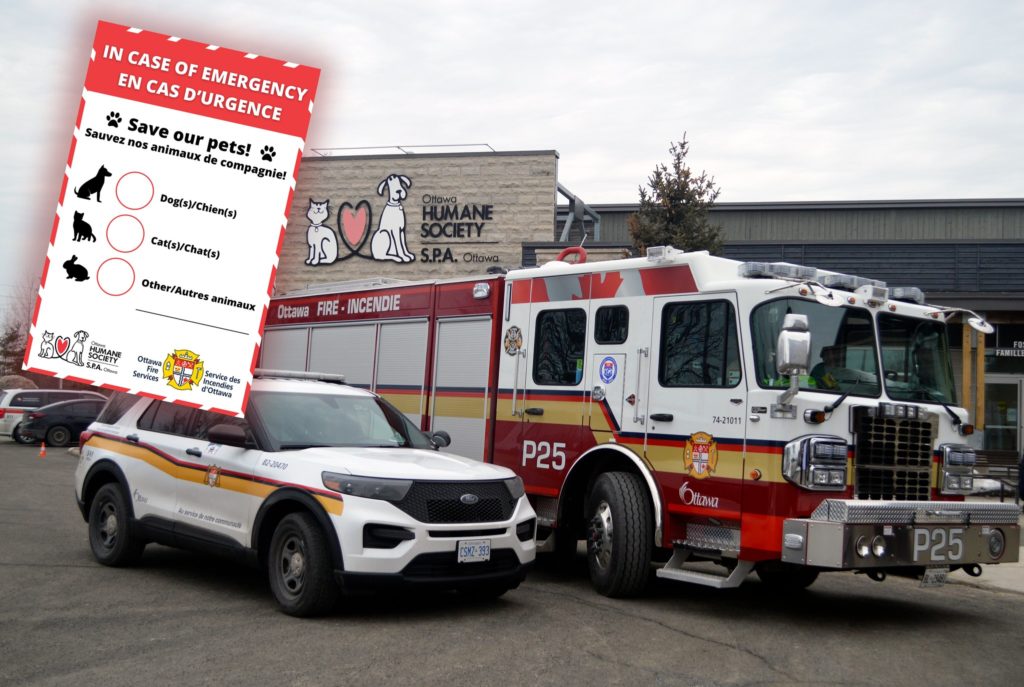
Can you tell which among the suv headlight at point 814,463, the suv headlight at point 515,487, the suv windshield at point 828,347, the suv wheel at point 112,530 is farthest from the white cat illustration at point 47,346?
the suv headlight at point 814,463

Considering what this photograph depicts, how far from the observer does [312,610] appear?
7.73 m

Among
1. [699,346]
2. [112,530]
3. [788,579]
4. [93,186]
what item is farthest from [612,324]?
[112,530]

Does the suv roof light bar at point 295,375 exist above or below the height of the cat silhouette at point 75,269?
below

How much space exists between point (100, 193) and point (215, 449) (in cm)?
214

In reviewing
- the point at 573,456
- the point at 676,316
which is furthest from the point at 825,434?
the point at 573,456

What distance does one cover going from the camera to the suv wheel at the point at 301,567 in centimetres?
768

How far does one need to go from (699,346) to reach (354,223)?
20.7 meters

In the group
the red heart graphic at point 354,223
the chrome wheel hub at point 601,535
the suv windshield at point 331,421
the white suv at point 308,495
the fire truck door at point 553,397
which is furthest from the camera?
the red heart graphic at point 354,223

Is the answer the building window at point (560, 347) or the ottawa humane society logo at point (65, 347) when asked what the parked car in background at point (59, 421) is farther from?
the ottawa humane society logo at point (65, 347)

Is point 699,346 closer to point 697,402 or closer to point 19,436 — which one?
point 697,402

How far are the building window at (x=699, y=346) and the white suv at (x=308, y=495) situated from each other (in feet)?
5.31

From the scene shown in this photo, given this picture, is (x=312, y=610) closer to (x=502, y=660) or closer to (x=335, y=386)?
(x=502, y=660)

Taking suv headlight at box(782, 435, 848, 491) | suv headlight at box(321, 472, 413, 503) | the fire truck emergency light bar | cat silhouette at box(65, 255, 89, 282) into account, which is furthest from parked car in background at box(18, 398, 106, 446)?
suv headlight at box(782, 435, 848, 491)

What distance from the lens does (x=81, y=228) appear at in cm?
816
